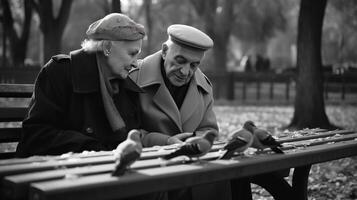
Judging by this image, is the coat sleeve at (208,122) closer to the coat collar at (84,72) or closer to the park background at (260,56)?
the park background at (260,56)

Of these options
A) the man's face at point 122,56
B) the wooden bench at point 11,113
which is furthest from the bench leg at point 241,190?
the wooden bench at point 11,113

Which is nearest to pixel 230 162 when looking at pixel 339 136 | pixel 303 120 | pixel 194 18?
pixel 339 136

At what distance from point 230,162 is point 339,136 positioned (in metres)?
1.54

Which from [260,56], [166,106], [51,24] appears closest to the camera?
[166,106]

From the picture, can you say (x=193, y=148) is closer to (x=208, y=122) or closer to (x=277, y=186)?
(x=208, y=122)

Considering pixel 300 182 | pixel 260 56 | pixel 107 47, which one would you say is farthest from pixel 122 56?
pixel 260 56

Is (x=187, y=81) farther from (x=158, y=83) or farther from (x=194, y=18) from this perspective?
(x=194, y=18)

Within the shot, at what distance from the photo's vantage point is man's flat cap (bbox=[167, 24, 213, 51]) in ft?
11.0

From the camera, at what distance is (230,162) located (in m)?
2.54

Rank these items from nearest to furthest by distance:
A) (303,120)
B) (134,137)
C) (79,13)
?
(134,137) → (303,120) → (79,13)

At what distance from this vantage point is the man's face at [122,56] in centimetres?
318

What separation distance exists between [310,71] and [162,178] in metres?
9.11

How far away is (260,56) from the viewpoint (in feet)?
91.5

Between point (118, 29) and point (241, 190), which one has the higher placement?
point (118, 29)
